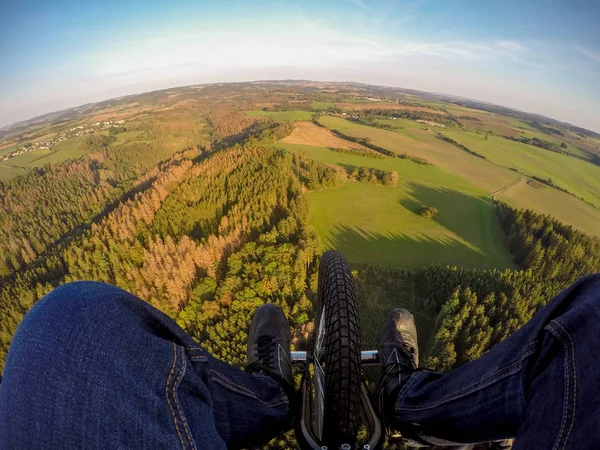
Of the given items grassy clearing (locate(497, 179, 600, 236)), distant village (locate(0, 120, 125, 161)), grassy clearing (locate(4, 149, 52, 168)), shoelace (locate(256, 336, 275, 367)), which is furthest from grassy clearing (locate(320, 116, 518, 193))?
grassy clearing (locate(4, 149, 52, 168))

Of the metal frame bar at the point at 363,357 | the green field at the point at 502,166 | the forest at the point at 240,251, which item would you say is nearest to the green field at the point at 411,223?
the forest at the point at 240,251

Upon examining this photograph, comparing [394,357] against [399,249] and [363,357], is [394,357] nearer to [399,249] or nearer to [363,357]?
[363,357]

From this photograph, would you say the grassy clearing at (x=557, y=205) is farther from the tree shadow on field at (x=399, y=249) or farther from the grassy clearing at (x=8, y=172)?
the grassy clearing at (x=8, y=172)

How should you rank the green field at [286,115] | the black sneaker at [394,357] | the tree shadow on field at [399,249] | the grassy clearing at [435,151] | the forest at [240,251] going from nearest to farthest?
the black sneaker at [394,357] → the forest at [240,251] → the tree shadow on field at [399,249] → the grassy clearing at [435,151] → the green field at [286,115]

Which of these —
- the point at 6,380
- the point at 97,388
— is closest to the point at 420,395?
the point at 97,388

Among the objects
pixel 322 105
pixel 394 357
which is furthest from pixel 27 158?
pixel 394 357

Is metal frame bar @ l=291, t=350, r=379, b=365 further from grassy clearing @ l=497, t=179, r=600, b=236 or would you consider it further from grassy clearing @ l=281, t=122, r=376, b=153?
grassy clearing @ l=281, t=122, r=376, b=153
